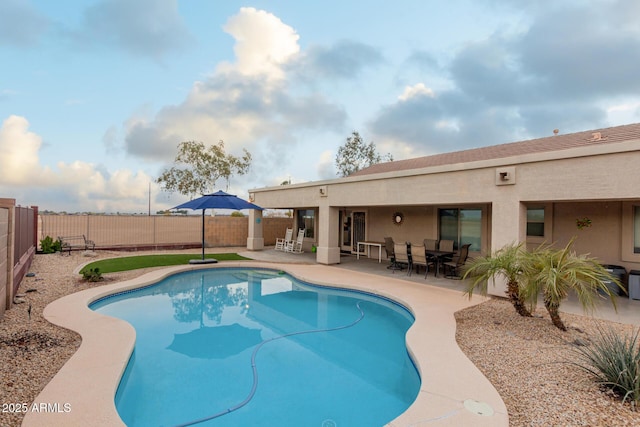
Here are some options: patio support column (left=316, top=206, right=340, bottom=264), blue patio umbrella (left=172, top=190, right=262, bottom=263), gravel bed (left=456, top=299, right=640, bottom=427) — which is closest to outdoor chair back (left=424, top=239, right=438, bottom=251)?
patio support column (left=316, top=206, right=340, bottom=264)

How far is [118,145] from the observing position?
19312mm

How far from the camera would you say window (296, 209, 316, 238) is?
20.4 meters

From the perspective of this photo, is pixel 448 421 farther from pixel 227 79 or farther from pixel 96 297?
pixel 227 79

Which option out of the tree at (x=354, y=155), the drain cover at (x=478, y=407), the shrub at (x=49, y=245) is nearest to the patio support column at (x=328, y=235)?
the drain cover at (x=478, y=407)

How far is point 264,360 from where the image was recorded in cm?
555

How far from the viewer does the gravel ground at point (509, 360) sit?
3.36m

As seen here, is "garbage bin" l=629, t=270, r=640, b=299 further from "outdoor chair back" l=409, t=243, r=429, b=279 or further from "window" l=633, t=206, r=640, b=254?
"outdoor chair back" l=409, t=243, r=429, b=279

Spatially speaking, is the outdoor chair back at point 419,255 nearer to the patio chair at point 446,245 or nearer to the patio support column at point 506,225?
the patio chair at point 446,245

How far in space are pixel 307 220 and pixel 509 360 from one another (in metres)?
16.5

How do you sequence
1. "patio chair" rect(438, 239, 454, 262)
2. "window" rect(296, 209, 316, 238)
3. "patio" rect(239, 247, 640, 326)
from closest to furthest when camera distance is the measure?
"patio" rect(239, 247, 640, 326) < "patio chair" rect(438, 239, 454, 262) < "window" rect(296, 209, 316, 238)

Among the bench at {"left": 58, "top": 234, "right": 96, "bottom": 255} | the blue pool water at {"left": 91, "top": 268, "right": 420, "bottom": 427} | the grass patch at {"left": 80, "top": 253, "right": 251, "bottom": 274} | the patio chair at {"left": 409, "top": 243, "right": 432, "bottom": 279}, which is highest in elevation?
the patio chair at {"left": 409, "top": 243, "right": 432, "bottom": 279}

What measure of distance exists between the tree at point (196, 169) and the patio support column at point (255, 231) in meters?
11.9

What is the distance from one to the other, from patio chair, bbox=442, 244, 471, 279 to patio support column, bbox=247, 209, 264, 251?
11.4 metres

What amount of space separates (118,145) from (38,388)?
18992 mm
